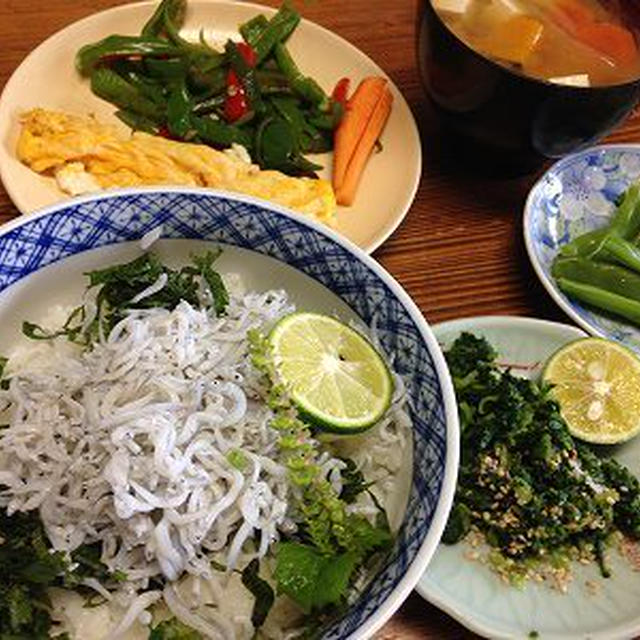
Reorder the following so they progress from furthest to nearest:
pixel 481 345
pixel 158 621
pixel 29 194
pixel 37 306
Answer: pixel 29 194
pixel 481 345
pixel 37 306
pixel 158 621

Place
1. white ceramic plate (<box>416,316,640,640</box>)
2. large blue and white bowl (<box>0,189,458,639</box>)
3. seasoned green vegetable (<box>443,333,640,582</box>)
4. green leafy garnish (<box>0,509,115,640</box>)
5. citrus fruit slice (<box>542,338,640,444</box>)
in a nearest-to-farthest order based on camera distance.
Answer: green leafy garnish (<box>0,509,115,640</box>)
large blue and white bowl (<box>0,189,458,639</box>)
white ceramic plate (<box>416,316,640,640</box>)
seasoned green vegetable (<box>443,333,640,582</box>)
citrus fruit slice (<box>542,338,640,444</box>)

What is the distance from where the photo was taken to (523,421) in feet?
4.80

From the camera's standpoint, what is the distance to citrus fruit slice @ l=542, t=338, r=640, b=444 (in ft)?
5.10

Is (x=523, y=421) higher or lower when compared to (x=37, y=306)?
lower

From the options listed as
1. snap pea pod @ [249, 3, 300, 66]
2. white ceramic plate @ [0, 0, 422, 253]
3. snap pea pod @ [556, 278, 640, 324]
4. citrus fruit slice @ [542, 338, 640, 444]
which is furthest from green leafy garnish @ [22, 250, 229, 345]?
snap pea pod @ [249, 3, 300, 66]

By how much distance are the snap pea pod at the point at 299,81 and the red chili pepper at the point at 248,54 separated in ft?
0.22

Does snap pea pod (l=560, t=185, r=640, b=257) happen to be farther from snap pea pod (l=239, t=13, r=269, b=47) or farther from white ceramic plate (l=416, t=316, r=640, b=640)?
snap pea pod (l=239, t=13, r=269, b=47)

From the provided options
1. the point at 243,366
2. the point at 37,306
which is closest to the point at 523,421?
the point at 243,366

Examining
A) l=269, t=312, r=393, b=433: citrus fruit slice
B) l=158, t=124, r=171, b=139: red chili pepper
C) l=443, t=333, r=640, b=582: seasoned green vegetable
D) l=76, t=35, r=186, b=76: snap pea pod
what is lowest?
l=443, t=333, r=640, b=582: seasoned green vegetable

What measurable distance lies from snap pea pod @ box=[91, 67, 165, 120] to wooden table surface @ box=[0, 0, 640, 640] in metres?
0.22

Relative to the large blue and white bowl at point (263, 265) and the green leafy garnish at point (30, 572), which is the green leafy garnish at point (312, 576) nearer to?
the large blue and white bowl at point (263, 265)

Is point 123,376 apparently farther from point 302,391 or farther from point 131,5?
point 131,5

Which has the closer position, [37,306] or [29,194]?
[37,306]

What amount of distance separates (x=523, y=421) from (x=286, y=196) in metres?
0.72
